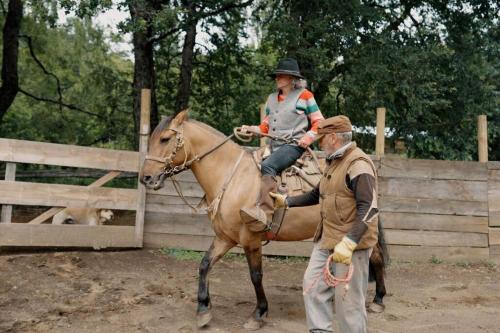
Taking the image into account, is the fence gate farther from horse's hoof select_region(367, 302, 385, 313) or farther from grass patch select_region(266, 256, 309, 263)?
horse's hoof select_region(367, 302, 385, 313)

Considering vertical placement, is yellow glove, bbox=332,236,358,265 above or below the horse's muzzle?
below

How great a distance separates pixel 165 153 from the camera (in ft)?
17.8

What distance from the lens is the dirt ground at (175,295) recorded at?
17.6 feet

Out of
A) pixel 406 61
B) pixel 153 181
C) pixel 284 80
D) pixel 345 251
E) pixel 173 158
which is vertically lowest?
pixel 345 251

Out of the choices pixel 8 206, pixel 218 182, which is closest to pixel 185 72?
pixel 8 206

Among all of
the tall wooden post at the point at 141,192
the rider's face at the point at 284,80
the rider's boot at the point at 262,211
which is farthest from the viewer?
the tall wooden post at the point at 141,192

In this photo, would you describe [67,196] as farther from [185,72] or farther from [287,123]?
[185,72]

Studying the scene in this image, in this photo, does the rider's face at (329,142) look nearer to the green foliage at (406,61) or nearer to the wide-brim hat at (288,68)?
the wide-brim hat at (288,68)

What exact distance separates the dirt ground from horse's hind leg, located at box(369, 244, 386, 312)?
0.45 feet

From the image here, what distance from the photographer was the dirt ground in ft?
17.6

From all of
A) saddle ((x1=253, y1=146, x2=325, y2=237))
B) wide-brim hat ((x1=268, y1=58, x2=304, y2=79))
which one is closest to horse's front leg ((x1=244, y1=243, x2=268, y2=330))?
saddle ((x1=253, y1=146, x2=325, y2=237))

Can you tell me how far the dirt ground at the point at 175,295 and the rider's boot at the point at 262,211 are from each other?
1153 mm

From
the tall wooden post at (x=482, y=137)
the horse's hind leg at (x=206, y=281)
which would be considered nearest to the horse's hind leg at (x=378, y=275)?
the horse's hind leg at (x=206, y=281)

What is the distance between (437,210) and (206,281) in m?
5.04
